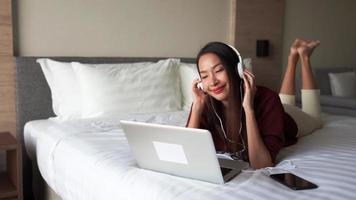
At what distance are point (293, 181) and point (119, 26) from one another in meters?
1.84

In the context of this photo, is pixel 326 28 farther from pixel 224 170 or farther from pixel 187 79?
pixel 224 170

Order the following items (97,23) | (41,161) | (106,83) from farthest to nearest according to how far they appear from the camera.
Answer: (97,23)
(106,83)
(41,161)

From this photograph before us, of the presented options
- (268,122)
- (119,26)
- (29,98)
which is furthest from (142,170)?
(119,26)

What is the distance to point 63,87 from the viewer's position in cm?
225

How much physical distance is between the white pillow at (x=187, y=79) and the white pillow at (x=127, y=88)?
0.07m

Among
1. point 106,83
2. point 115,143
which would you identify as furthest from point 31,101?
point 115,143

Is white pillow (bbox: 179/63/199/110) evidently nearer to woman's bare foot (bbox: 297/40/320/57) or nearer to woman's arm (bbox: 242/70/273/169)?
woman's bare foot (bbox: 297/40/320/57)

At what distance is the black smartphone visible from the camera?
3.60 ft

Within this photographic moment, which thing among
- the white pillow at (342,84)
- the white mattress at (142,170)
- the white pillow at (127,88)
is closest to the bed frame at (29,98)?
the white mattress at (142,170)

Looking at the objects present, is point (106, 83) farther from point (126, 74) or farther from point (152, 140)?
point (152, 140)

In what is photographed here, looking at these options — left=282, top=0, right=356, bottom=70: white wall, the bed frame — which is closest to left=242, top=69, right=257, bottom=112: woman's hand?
the bed frame

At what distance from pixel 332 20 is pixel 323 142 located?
2805 millimetres

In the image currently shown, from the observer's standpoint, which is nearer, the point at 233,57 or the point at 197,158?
the point at 197,158

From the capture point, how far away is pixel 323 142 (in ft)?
5.70
